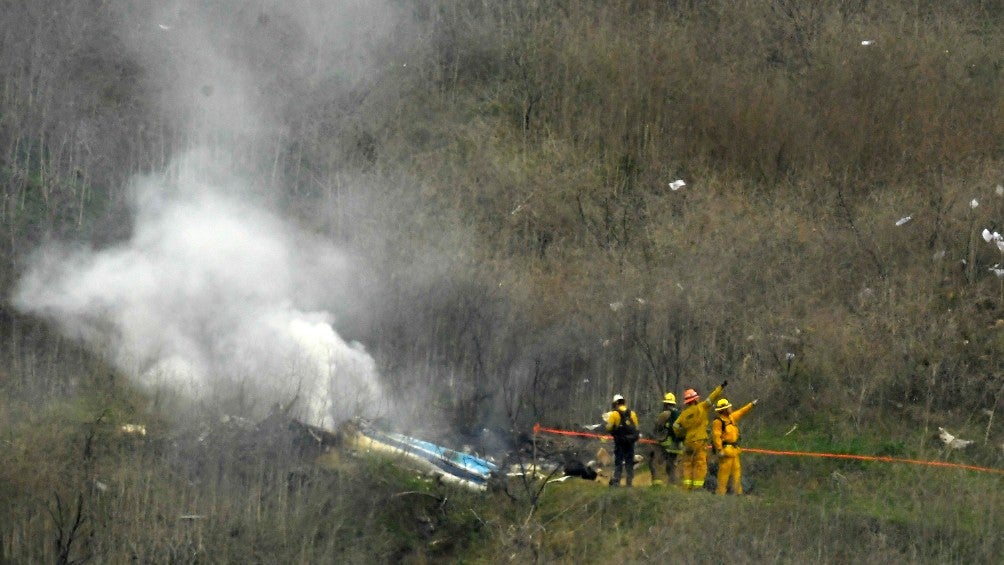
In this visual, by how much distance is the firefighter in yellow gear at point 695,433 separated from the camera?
15.9 meters

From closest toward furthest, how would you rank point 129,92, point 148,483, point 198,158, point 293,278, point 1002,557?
1. point 1002,557
2. point 148,483
3. point 293,278
4. point 198,158
5. point 129,92

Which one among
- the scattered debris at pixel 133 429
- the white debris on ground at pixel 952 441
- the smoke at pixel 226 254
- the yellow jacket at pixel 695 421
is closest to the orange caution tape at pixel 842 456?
the white debris on ground at pixel 952 441

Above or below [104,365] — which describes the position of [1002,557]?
below

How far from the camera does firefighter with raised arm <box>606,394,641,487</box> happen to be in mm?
16016

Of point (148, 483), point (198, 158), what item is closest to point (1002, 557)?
point (148, 483)

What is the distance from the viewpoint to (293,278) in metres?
19.8

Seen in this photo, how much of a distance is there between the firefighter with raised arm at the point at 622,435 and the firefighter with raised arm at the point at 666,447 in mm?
265

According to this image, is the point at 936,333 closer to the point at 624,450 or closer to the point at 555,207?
the point at 624,450

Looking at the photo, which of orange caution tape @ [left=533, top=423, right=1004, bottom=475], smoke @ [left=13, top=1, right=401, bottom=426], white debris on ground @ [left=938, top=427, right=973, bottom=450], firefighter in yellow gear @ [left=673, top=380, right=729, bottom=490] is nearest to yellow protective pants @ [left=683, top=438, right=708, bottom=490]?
firefighter in yellow gear @ [left=673, top=380, right=729, bottom=490]

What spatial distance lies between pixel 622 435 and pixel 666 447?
525 mm

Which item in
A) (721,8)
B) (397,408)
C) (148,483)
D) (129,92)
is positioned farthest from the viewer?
(721,8)

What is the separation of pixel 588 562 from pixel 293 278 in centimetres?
659

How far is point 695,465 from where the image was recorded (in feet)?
52.7

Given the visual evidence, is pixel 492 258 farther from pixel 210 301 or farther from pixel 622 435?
pixel 622 435
